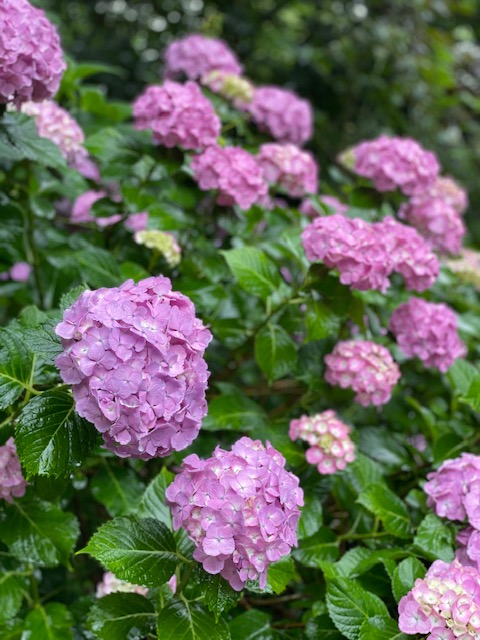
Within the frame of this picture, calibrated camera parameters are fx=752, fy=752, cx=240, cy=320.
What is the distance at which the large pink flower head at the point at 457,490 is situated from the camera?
4.86 feet

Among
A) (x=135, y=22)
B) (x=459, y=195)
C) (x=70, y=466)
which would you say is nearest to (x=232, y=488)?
(x=70, y=466)

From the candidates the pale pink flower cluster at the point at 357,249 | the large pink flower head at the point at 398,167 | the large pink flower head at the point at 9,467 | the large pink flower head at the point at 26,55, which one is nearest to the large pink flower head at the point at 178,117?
the large pink flower head at the point at 26,55

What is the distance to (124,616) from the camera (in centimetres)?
133

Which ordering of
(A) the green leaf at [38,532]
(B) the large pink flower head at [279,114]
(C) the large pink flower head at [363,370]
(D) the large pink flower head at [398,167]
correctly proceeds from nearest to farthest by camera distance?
(A) the green leaf at [38,532] < (C) the large pink flower head at [363,370] < (D) the large pink flower head at [398,167] < (B) the large pink flower head at [279,114]

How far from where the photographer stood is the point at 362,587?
59.4 inches

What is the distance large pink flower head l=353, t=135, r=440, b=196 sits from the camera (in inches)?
87.7

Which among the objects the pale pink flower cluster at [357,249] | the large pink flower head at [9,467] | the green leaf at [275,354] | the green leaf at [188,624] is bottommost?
the large pink flower head at [9,467]

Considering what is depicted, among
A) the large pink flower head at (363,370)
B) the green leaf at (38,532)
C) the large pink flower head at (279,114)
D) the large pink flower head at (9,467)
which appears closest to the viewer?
the large pink flower head at (9,467)

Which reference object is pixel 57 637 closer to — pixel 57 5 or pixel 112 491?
pixel 112 491

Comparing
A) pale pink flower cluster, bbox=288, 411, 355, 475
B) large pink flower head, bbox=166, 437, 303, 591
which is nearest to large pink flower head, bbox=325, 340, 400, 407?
pale pink flower cluster, bbox=288, 411, 355, 475

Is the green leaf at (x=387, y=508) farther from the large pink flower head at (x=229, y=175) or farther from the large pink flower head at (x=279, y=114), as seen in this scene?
the large pink flower head at (x=279, y=114)

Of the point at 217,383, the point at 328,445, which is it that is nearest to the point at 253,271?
the point at 217,383

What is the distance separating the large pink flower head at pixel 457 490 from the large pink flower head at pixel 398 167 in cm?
96

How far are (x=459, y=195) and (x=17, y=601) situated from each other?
1.93 metres
